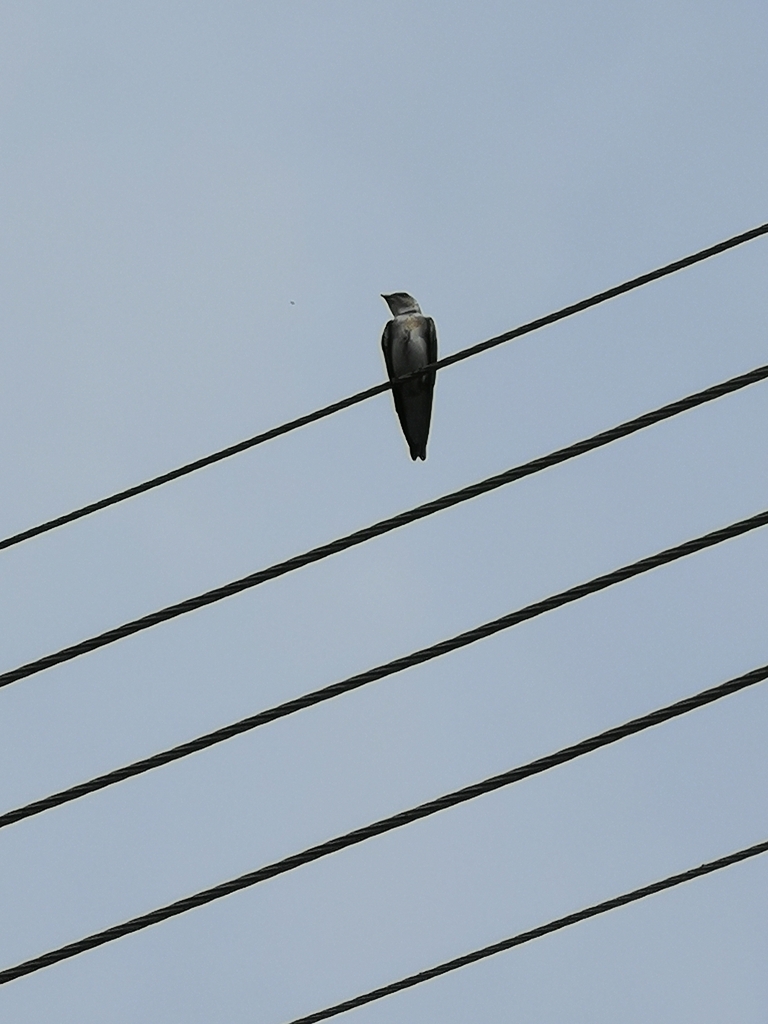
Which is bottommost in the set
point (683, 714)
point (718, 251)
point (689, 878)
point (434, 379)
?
point (689, 878)

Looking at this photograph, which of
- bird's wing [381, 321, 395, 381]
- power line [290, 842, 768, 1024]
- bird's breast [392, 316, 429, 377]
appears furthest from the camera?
bird's wing [381, 321, 395, 381]

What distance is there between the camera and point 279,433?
20.2 ft

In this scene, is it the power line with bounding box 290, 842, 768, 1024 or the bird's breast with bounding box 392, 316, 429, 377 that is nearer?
the power line with bounding box 290, 842, 768, 1024

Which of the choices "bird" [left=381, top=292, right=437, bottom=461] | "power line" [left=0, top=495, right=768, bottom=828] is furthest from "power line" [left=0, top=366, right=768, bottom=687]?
"bird" [left=381, top=292, right=437, bottom=461]

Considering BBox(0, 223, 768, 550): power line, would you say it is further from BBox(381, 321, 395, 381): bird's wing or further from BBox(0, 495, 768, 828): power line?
BBox(381, 321, 395, 381): bird's wing

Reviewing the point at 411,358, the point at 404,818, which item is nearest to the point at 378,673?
the point at 404,818

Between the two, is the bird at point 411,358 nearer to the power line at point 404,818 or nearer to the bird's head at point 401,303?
the bird's head at point 401,303

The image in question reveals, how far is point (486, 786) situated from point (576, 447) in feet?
3.60

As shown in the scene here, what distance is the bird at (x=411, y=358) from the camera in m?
12.4

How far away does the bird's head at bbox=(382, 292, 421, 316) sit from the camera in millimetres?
12633

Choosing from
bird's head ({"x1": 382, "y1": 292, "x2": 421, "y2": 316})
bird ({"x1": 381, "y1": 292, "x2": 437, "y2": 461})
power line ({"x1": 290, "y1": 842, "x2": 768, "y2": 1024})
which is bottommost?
power line ({"x1": 290, "y1": 842, "x2": 768, "y2": 1024})

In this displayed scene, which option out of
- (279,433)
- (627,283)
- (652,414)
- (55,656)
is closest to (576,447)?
(652,414)

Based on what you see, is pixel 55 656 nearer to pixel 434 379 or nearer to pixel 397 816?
pixel 397 816

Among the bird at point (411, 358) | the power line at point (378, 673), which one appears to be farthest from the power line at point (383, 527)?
the bird at point (411, 358)
